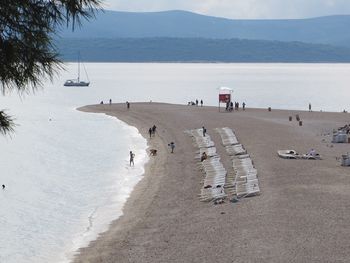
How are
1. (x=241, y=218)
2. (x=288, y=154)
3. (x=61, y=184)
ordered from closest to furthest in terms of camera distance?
(x=241, y=218)
(x=61, y=184)
(x=288, y=154)

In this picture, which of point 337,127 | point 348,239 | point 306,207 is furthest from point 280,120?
point 348,239

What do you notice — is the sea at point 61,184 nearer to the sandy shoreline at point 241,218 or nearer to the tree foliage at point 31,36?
the tree foliage at point 31,36

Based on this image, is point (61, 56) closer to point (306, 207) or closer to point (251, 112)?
point (306, 207)

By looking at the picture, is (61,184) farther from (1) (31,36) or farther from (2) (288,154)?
(1) (31,36)

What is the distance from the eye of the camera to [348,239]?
18.5 m

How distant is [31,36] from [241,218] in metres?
15.4

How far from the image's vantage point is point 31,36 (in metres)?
7.73

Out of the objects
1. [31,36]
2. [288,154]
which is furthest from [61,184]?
[31,36]

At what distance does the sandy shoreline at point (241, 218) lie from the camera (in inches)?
712

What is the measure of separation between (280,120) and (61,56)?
189 ft

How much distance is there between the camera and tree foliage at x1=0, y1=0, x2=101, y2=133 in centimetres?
748

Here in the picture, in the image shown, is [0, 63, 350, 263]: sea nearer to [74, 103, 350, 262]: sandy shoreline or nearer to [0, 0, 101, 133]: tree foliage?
[0, 0, 101, 133]: tree foliage

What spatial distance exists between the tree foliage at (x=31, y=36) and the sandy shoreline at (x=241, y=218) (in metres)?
10.8

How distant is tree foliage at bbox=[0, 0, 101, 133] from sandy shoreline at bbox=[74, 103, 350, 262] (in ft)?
35.6
